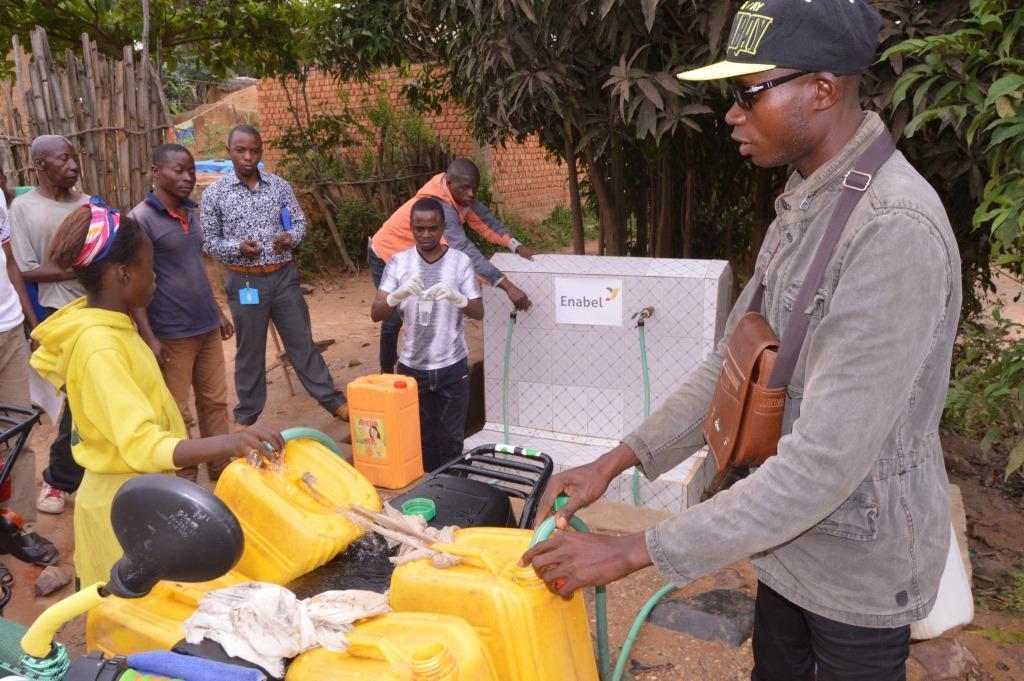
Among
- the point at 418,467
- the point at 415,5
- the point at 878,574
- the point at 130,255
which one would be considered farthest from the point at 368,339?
the point at 878,574

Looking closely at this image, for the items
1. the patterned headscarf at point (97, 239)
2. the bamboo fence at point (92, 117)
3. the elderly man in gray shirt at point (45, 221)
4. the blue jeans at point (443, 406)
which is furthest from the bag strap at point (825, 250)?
the bamboo fence at point (92, 117)

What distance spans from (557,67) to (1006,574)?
3.62 meters

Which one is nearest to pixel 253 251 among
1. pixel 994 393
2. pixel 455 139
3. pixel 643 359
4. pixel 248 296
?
pixel 248 296

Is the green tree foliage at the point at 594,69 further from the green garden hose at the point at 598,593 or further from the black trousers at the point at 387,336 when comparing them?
the green garden hose at the point at 598,593

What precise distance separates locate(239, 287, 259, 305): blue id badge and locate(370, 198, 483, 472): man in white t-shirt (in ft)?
3.44

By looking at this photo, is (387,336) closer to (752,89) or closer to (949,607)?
(949,607)

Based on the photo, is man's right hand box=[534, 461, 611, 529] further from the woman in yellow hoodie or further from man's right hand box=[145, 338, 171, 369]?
man's right hand box=[145, 338, 171, 369]

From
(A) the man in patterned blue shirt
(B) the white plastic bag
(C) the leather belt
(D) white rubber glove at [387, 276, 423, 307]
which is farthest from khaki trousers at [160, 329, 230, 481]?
(B) the white plastic bag

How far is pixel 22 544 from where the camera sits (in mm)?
3670

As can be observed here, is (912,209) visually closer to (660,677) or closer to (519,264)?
(660,677)

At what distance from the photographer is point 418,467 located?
13.9ft

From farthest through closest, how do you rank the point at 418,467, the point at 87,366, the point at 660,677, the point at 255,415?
the point at 255,415 → the point at 418,467 → the point at 660,677 → the point at 87,366

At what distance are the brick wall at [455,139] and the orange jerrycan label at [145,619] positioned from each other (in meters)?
11.7

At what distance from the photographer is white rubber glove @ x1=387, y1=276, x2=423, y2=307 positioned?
4168 millimetres
